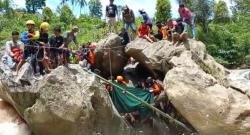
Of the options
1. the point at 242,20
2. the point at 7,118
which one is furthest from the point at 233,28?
the point at 7,118

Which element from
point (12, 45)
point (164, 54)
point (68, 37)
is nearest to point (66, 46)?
point (68, 37)

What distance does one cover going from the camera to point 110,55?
17891mm

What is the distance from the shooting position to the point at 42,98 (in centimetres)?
1341

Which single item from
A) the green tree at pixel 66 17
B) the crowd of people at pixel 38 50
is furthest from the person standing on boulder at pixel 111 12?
the green tree at pixel 66 17

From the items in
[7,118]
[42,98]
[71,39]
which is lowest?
[7,118]

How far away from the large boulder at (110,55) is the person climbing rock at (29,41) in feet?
13.5

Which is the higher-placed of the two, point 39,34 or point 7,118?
point 39,34

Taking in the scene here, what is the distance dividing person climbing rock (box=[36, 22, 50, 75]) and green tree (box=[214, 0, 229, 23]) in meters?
20.9

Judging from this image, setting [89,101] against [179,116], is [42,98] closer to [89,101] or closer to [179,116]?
[89,101]

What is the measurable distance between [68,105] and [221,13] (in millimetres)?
22814

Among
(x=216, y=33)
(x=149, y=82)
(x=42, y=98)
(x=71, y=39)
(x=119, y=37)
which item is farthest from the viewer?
(x=216, y=33)

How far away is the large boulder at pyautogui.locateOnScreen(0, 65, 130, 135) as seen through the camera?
13266 millimetres

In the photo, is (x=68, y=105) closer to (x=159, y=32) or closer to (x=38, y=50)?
(x=38, y=50)

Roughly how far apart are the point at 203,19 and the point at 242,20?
367cm
